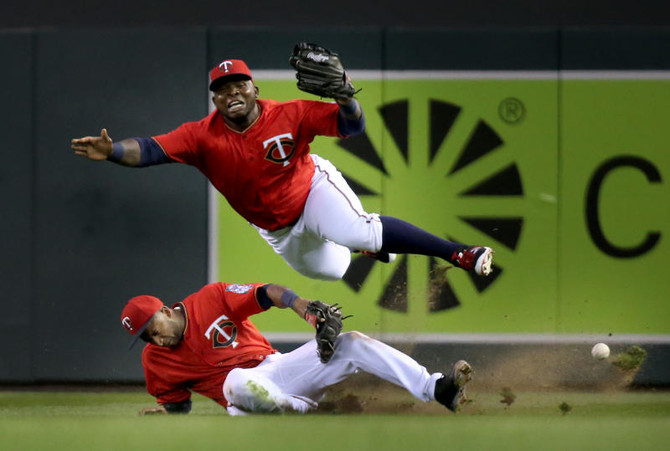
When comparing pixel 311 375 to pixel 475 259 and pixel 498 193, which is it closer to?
pixel 475 259

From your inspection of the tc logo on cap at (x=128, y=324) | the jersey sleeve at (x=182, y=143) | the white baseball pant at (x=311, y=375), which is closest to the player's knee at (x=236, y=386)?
the white baseball pant at (x=311, y=375)

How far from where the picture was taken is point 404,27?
712 cm

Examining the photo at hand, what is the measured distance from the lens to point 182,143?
4.89 metres

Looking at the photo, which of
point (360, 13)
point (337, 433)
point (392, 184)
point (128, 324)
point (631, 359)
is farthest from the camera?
point (360, 13)

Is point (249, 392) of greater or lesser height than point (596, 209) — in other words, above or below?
below

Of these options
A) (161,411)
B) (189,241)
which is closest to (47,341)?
(189,241)

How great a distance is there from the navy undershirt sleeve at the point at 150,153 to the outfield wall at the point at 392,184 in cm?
228

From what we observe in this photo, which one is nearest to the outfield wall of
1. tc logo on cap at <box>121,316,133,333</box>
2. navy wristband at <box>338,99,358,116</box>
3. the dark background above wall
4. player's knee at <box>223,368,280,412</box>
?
the dark background above wall

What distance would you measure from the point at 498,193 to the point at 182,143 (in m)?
2.78

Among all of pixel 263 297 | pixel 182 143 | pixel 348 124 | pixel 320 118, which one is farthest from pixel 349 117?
pixel 263 297

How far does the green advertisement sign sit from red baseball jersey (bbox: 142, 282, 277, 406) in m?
1.99

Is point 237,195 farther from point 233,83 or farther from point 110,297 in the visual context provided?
point 110,297

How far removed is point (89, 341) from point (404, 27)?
2.94 m

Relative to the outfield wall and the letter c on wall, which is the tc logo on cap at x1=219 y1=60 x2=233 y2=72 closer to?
the outfield wall
